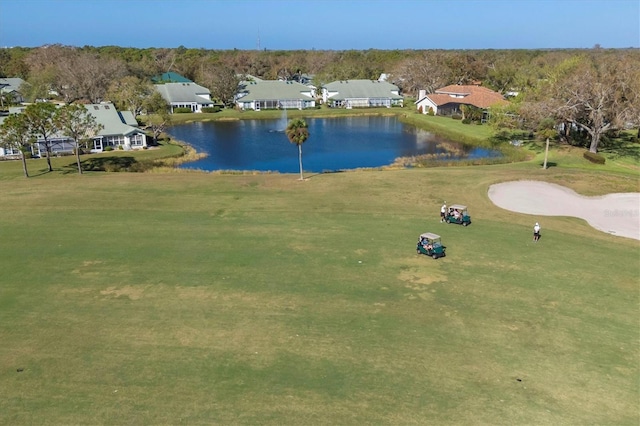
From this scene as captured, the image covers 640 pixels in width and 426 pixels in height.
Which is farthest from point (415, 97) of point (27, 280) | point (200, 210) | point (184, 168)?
point (27, 280)

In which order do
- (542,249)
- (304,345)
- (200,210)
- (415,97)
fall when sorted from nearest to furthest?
(304,345) < (542,249) < (200,210) < (415,97)

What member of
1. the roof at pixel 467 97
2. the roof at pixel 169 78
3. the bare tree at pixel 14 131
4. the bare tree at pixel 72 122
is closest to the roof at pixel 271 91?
the roof at pixel 169 78

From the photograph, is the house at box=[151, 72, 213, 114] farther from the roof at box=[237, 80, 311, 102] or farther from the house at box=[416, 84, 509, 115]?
the house at box=[416, 84, 509, 115]

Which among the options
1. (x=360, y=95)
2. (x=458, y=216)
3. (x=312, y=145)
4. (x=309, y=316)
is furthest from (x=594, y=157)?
(x=360, y=95)

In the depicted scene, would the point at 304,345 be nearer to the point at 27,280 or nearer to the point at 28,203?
the point at 27,280

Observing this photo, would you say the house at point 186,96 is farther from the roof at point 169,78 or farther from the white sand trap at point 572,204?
the white sand trap at point 572,204
